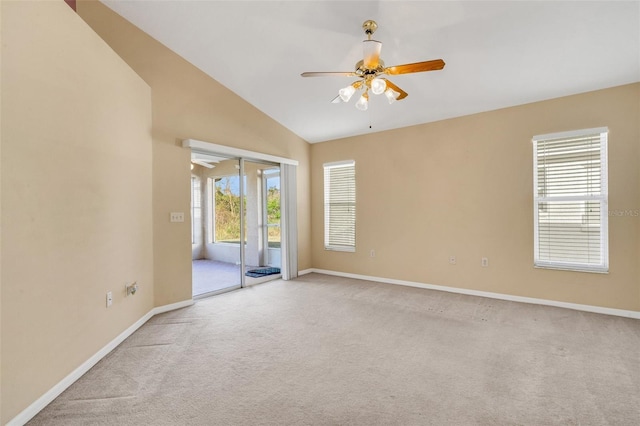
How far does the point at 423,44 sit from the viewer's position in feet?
10.2

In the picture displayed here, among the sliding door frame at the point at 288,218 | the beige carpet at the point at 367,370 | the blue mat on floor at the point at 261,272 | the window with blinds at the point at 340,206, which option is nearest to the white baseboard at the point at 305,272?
the sliding door frame at the point at 288,218

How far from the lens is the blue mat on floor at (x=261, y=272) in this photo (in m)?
5.52

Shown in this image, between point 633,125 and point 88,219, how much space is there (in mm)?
5740

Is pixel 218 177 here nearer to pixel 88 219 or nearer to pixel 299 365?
pixel 88 219

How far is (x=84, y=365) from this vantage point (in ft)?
7.89

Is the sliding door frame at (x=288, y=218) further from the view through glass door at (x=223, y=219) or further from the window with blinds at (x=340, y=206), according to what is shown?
the window with blinds at (x=340, y=206)

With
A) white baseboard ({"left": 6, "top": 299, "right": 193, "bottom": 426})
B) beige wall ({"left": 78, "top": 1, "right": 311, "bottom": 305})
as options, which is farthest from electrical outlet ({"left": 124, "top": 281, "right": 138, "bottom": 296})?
beige wall ({"left": 78, "top": 1, "right": 311, "bottom": 305})

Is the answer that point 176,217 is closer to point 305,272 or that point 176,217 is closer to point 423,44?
point 305,272

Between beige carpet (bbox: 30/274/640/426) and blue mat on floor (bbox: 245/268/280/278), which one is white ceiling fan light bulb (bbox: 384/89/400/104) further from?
blue mat on floor (bbox: 245/268/280/278)

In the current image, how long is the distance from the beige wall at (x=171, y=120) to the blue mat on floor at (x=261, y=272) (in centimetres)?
153

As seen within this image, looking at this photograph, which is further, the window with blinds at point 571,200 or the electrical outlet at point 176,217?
the electrical outlet at point 176,217

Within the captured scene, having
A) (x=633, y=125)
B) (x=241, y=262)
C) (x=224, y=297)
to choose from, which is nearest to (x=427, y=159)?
(x=633, y=125)

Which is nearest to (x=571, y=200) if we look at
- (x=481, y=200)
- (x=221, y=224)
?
(x=481, y=200)

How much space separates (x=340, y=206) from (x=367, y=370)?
3725 mm
